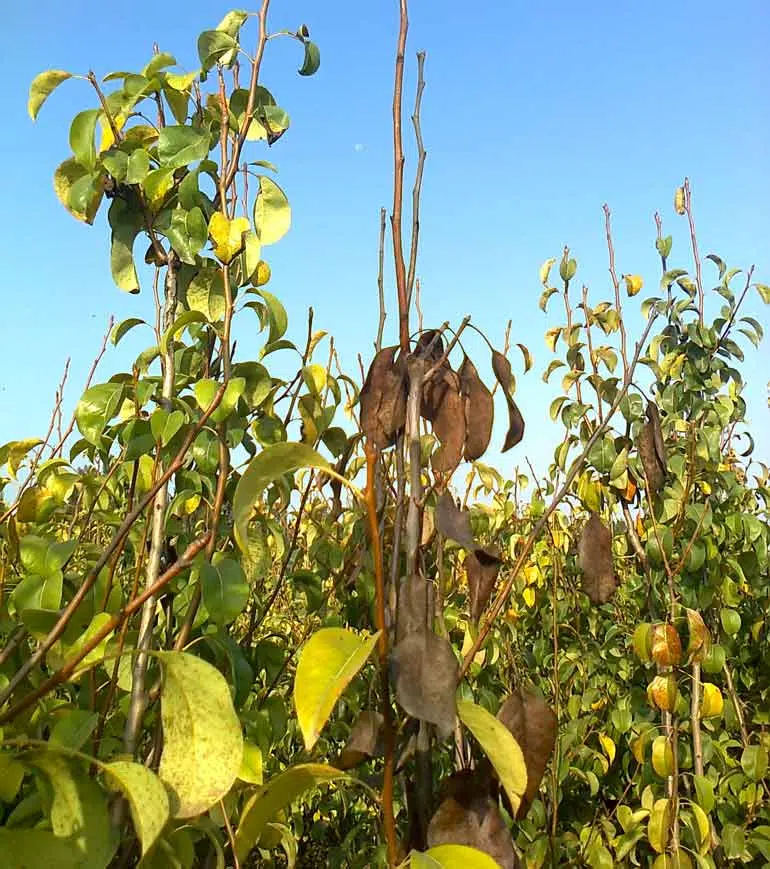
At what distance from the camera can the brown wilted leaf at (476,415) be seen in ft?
2.89

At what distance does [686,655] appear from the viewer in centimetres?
199

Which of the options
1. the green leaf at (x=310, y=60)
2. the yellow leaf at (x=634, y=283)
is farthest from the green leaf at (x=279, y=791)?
the yellow leaf at (x=634, y=283)

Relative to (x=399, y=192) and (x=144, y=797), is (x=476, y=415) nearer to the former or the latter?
(x=399, y=192)

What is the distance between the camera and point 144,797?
673 millimetres

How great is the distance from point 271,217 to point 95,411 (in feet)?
1.21

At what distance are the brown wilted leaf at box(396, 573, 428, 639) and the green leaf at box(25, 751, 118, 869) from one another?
30 centimetres

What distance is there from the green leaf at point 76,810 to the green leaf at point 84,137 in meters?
0.82

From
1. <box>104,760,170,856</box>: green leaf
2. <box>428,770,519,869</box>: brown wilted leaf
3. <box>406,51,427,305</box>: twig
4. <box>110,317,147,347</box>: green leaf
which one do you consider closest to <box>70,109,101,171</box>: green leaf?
<box>110,317,147,347</box>: green leaf

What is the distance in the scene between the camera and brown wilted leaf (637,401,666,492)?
54.3 inches

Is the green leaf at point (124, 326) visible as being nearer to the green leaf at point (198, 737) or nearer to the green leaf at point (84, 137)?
the green leaf at point (84, 137)

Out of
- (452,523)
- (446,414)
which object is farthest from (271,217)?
(452,523)

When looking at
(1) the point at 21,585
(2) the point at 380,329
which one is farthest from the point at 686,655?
(1) the point at 21,585

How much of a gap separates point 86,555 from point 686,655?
4.53ft

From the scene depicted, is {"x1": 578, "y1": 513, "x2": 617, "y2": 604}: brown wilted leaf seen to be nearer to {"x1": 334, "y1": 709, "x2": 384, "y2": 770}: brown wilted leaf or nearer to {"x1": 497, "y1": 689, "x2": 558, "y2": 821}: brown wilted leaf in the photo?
{"x1": 497, "y1": 689, "x2": 558, "y2": 821}: brown wilted leaf
